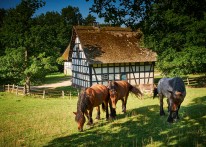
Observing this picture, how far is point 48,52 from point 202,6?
2038 cm

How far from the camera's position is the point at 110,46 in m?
28.7

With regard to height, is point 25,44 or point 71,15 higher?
point 71,15

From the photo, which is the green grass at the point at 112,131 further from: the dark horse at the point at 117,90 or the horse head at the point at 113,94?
the dark horse at the point at 117,90

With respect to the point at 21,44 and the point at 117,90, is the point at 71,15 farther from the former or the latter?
the point at 117,90

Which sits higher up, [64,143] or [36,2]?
[36,2]

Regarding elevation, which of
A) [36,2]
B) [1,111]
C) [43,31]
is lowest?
[1,111]

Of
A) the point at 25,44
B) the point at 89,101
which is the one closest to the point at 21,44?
the point at 25,44

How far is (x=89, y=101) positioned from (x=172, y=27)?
5157 millimetres

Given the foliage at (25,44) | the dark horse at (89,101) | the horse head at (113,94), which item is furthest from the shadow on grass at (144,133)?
the foliage at (25,44)

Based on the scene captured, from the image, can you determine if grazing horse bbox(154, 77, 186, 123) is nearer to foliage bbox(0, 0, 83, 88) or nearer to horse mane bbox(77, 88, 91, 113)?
horse mane bbox(77, 88, 91, 113)

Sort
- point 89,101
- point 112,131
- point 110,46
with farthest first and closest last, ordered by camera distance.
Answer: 1. point 110,46
2. point 89,101
3. point 112,131

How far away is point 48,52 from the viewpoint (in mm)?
25578

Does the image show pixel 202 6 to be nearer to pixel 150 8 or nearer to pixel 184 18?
pixel 150 8

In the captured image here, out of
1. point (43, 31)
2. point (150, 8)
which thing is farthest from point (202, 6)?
point (43, 31)
